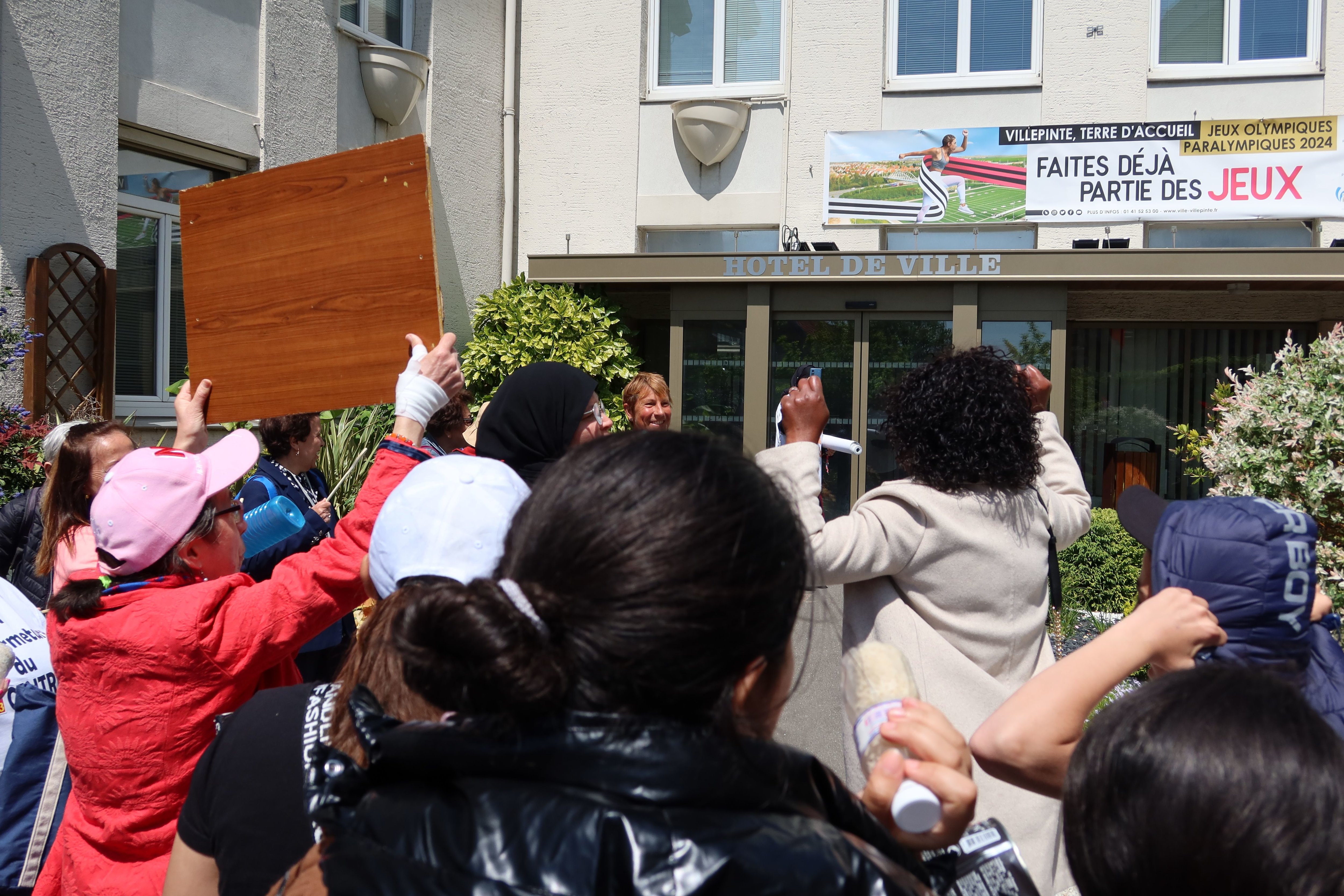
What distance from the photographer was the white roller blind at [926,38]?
1124cm

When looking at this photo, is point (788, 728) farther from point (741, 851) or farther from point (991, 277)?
point (991, 277)

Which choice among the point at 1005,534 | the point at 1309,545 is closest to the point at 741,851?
the point at 1309,545

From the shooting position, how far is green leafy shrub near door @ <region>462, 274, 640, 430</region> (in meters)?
10.7

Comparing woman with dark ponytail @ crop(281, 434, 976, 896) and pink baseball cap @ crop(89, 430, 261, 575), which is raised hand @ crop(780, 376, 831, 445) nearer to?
pink baseball cap @ crop(89, 430, 261, 575)

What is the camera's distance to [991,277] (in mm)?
9719

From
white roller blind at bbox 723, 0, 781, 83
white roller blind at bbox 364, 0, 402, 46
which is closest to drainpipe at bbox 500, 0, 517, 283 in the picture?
white roller blind at bbox 364, 0, 402, 46

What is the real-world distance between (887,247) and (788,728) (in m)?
7.23

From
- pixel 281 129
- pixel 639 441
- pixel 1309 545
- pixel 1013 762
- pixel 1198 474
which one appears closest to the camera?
pixel 639 441

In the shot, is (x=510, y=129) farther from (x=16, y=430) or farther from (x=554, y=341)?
(x=16, y=430)

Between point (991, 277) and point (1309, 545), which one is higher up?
point (991, 277)

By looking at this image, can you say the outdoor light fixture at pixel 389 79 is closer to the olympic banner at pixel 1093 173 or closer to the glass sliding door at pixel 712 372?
the glass sliding door at pixel 712 372

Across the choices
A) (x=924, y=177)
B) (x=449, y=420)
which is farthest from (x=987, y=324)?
(x=449, y=420)

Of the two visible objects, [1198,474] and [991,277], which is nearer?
[1198,474]

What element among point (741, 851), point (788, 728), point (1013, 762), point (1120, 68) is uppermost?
point (1120, 68)
